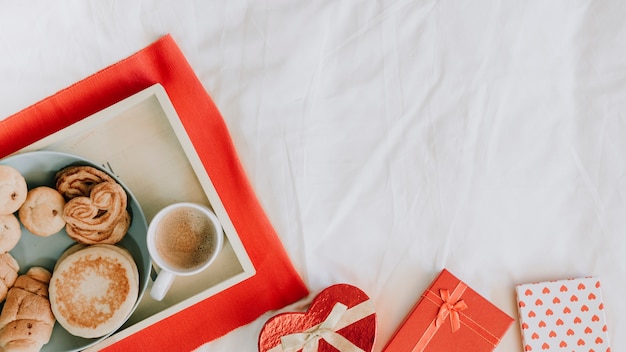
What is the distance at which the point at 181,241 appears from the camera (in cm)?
79

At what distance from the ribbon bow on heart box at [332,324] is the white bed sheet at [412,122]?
4 centimetres

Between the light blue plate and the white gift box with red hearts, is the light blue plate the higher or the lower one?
the higher one

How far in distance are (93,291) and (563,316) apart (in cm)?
72

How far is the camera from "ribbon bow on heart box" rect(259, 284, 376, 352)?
0.81 metres

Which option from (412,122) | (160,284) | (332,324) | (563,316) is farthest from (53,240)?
(563,316)

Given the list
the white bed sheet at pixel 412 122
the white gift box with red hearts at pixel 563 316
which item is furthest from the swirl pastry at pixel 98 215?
the white gift box with red hearts at pixel 563 316

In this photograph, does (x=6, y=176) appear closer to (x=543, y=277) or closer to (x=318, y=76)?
(x=318, y=76)

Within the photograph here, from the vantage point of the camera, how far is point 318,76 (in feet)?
2.85

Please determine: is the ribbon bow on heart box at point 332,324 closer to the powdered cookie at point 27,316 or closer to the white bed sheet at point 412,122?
the white bed sheet at point 412,122

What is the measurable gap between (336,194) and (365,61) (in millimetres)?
227

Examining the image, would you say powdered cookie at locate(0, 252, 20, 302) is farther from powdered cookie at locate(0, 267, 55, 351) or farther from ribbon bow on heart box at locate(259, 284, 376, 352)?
ribbon bow on heart box at locate(259, 284, 376, 352)

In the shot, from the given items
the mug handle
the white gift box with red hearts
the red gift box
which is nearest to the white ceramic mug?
the mug handle

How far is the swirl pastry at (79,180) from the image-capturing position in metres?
0.76

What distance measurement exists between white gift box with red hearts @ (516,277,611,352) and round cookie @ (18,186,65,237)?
0.72m
